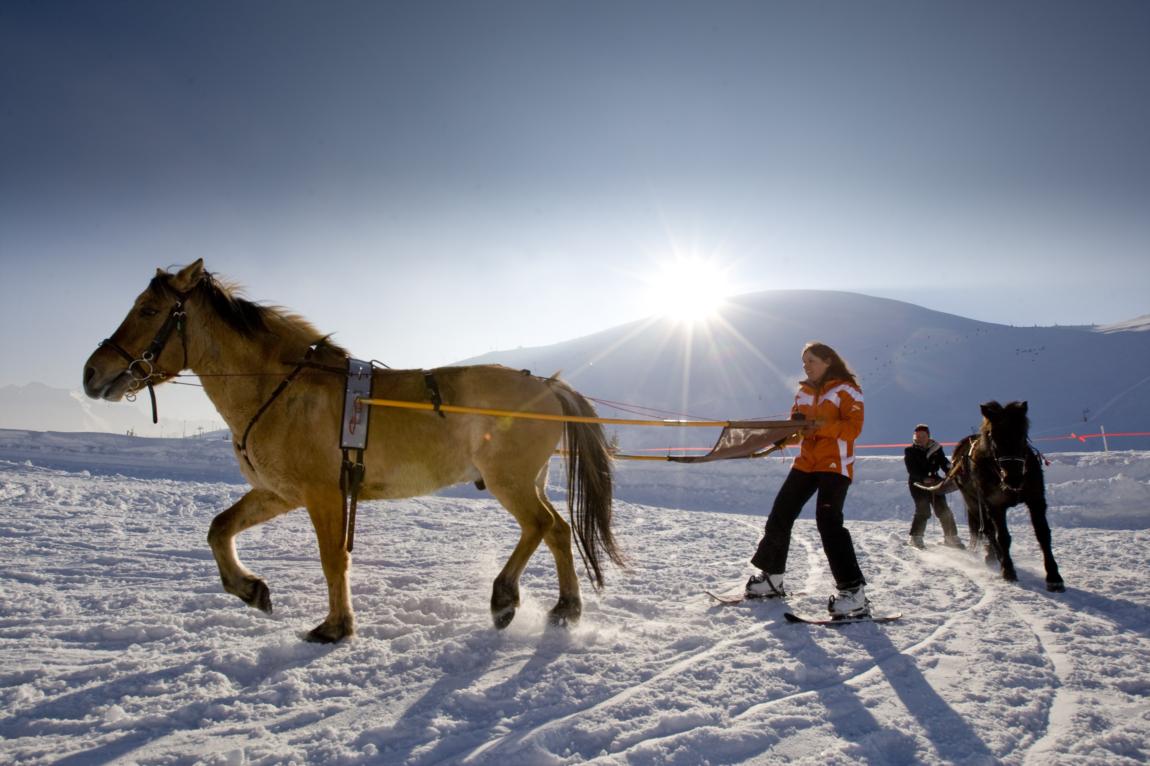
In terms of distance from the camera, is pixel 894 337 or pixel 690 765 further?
pixel 894 337

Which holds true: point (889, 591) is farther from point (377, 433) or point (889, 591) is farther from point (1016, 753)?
point (377, 433)

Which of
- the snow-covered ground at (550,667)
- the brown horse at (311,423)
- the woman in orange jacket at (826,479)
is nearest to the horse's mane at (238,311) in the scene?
the brown horse at (311,423)

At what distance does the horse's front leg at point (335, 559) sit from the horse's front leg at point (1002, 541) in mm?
5810

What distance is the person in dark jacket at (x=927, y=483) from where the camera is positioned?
862cm

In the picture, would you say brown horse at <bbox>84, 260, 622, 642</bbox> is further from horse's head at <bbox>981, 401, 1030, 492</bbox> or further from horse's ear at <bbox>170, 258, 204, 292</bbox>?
horse's head at <bbox>981, 401, 1030, 492</bbox>

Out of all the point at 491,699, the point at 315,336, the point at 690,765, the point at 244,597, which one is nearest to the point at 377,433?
the point at 315,336

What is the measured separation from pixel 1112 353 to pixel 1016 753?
6792cm

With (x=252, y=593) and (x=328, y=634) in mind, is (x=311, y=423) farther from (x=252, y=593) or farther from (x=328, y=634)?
(x=328, y=634)

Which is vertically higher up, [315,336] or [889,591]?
[315,336]

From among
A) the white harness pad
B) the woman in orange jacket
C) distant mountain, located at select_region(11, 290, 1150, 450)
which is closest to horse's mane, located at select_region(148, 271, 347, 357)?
the white harness pad

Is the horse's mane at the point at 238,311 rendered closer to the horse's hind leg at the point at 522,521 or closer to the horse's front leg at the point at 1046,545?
the horse's hind leg at the point at 522,521

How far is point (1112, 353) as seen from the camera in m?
53.9

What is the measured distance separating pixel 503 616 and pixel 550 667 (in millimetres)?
784

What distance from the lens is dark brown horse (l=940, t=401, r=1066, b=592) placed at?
6.00 meters
